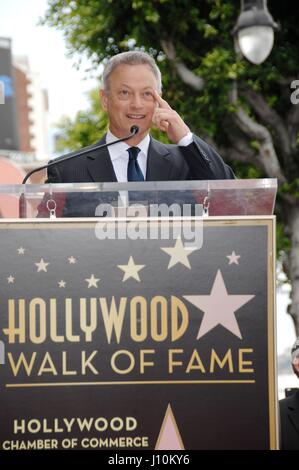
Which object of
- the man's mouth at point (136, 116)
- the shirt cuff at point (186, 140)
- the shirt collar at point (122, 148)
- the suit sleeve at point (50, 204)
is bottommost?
the suit sleeve at point (50, 204)

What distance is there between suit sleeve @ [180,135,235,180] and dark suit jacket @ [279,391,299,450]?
3.26 feet

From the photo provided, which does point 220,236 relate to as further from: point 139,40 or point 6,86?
point 6,86

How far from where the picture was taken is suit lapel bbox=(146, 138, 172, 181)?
382 centimetres

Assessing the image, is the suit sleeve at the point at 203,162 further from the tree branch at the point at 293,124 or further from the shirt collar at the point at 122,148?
the tree branch at the point at 293,124

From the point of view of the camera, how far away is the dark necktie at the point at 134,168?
3.83m

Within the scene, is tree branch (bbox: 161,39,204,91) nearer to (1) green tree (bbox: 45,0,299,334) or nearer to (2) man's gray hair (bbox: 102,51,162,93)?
(1) green tree (bbox: 45,0,299,334)

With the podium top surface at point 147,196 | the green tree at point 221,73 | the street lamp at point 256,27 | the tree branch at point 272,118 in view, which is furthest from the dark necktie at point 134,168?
the tree branch at point 272,118

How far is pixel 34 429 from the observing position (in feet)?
9.40

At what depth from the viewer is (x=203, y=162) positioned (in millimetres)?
3613

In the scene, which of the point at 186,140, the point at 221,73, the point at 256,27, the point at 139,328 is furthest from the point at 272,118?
the point at 139,328

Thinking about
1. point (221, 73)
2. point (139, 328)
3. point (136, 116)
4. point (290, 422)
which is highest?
point (221, 73)

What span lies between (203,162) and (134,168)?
344 millimetres

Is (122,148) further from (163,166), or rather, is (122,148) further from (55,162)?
(55,162)

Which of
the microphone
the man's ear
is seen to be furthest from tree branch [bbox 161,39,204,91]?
the microphone
